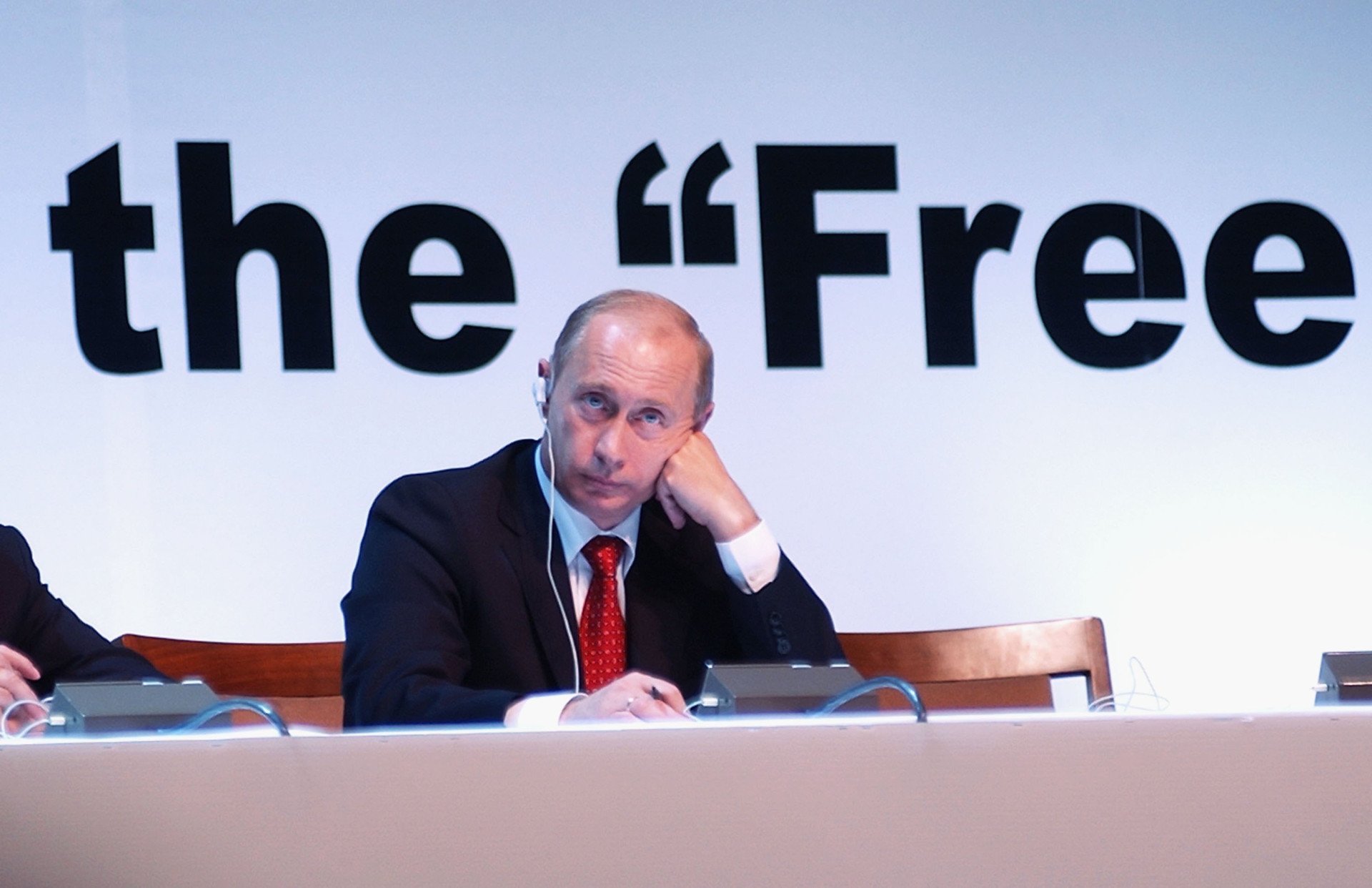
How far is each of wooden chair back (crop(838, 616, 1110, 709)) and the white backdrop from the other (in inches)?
39.1

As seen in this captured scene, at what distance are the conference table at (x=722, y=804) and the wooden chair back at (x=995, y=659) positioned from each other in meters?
1.52

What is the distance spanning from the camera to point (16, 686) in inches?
72.1

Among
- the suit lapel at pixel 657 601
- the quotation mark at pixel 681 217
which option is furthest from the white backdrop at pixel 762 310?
the suit lapel at pixel 657 601

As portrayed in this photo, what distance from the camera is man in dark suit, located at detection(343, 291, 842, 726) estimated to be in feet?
7.09

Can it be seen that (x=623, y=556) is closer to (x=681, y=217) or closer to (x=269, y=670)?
(x=269, y=670)

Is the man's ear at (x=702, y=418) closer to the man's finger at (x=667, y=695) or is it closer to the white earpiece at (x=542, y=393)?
the white earpiece at (x=542, y=393)

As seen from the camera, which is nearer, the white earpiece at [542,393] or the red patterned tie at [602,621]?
the red patterned tie at [602,621]

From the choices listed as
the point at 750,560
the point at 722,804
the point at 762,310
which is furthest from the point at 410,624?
the point at 762,310

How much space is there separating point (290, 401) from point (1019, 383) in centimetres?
163

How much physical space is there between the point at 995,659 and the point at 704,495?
0.61 metres

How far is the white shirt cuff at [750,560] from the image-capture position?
7.48 feet

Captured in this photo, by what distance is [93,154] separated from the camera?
344cm

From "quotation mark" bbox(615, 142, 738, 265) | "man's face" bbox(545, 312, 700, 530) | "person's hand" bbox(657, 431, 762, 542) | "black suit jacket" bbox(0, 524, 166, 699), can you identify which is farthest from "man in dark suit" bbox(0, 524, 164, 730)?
"quotation mark" bbox(615, 142, 738, 265)

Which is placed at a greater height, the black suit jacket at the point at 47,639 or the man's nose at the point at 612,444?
the man's nose at the point at 612,444
